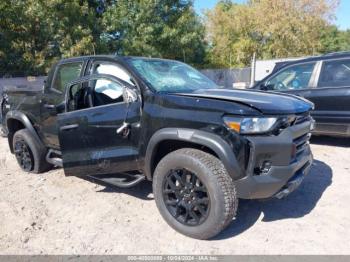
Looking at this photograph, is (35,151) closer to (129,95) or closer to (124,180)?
(124,180)

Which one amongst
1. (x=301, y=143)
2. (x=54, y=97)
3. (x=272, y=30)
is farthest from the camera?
(x=272, y=30)

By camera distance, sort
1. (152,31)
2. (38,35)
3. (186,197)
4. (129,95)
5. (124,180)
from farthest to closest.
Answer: (152,31) < (38,35) < (124,180) < (129,95) < (186,197)

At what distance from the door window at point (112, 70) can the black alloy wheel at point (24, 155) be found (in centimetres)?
197

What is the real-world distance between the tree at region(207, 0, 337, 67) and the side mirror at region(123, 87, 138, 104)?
80.0ft

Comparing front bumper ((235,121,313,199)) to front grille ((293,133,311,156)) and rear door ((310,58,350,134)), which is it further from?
rear door ((310,58,350,134))

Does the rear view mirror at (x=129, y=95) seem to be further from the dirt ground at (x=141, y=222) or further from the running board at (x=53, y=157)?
the running board at (x=53, y=157)

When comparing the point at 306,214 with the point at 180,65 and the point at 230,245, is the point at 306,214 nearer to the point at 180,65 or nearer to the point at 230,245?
the point at 230,245

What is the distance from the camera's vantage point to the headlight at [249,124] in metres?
3.01

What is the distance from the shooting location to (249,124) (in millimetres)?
3012

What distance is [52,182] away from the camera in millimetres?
5051

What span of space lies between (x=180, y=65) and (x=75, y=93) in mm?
1470

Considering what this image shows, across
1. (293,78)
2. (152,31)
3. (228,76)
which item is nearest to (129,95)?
(293,78)

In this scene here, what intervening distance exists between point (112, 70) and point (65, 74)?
3.71 feet

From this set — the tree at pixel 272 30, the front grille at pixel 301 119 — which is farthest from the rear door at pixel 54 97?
the tree at pixel 272 30
